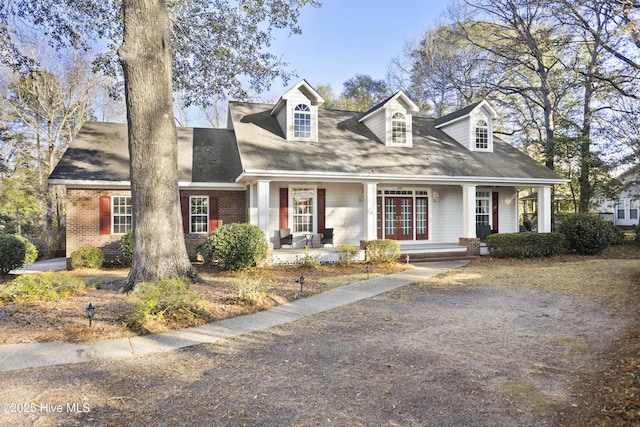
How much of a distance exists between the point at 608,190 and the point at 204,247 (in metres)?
19.4

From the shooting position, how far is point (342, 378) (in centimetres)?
394

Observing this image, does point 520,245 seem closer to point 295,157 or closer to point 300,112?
point 295,157

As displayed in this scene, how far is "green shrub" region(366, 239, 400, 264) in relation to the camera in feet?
40.6

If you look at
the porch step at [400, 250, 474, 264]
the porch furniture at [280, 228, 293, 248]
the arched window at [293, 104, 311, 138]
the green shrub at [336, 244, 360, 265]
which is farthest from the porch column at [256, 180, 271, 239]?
the porch step at [400, 250, 474, 264]

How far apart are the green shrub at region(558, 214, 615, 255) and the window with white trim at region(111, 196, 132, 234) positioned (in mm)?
16489

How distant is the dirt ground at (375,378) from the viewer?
3188 mm

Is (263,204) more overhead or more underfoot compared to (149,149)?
more underfoot

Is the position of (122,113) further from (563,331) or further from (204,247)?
(563,331)

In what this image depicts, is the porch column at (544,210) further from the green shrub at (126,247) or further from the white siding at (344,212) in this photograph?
the green shrub at (126,247)

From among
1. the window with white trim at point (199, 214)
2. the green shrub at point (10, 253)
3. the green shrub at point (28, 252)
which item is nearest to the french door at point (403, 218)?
the window with white trim at point (199, 214)

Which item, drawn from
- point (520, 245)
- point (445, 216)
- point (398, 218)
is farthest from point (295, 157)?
point (520, 245)

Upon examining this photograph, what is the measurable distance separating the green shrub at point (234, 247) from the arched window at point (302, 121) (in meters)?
5.13

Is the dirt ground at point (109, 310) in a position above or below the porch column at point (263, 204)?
below

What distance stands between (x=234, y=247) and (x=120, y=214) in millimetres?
5561
